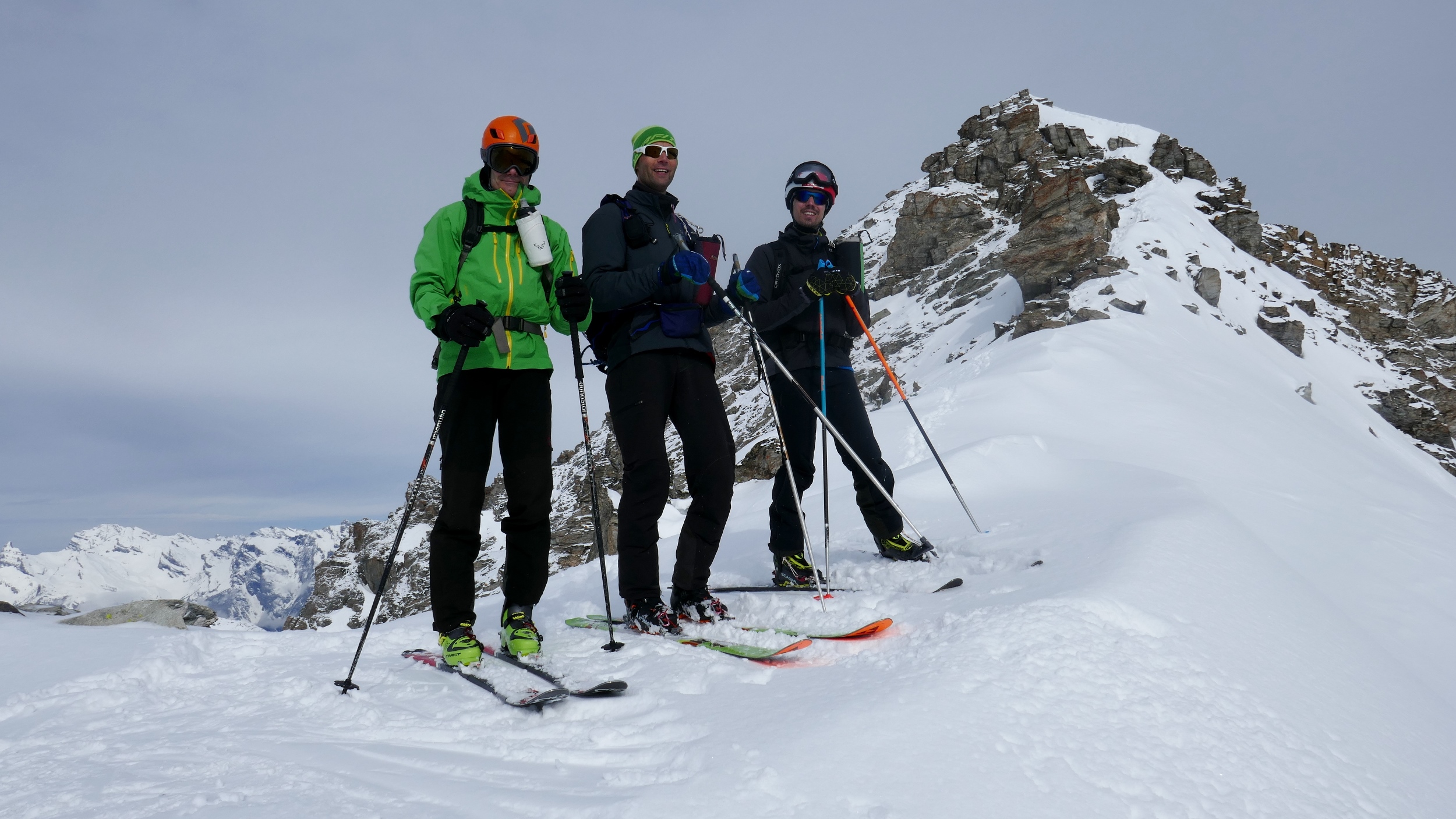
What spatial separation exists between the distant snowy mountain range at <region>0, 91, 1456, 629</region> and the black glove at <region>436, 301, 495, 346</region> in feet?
33.1

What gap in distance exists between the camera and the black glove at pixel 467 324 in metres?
3.10

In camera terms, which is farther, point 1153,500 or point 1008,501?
point 1008,501

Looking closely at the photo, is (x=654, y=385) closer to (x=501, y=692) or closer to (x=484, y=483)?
(x=484, y=483)

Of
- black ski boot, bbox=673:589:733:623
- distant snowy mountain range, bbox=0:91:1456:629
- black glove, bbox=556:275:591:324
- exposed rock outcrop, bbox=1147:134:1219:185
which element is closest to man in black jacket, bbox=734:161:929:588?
black ski boot, bbox=673:589:733:623

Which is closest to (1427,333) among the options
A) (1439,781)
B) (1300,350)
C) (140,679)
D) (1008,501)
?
(1300,350)

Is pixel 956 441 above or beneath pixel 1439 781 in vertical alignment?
above

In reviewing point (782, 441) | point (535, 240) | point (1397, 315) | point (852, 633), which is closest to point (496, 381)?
point (535, 240)

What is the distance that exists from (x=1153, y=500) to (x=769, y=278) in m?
3.46

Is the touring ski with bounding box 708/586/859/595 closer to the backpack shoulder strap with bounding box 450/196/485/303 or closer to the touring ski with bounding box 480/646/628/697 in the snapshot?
the touring ski with bounding box 480/646/628/697

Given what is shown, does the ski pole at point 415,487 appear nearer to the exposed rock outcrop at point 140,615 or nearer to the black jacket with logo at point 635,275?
the black jacket with logo at point 635,275

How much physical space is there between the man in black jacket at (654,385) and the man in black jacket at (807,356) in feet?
3.35

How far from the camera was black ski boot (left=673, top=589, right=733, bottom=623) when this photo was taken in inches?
150

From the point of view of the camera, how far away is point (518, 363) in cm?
341

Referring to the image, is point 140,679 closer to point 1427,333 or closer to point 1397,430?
point 1397,430
